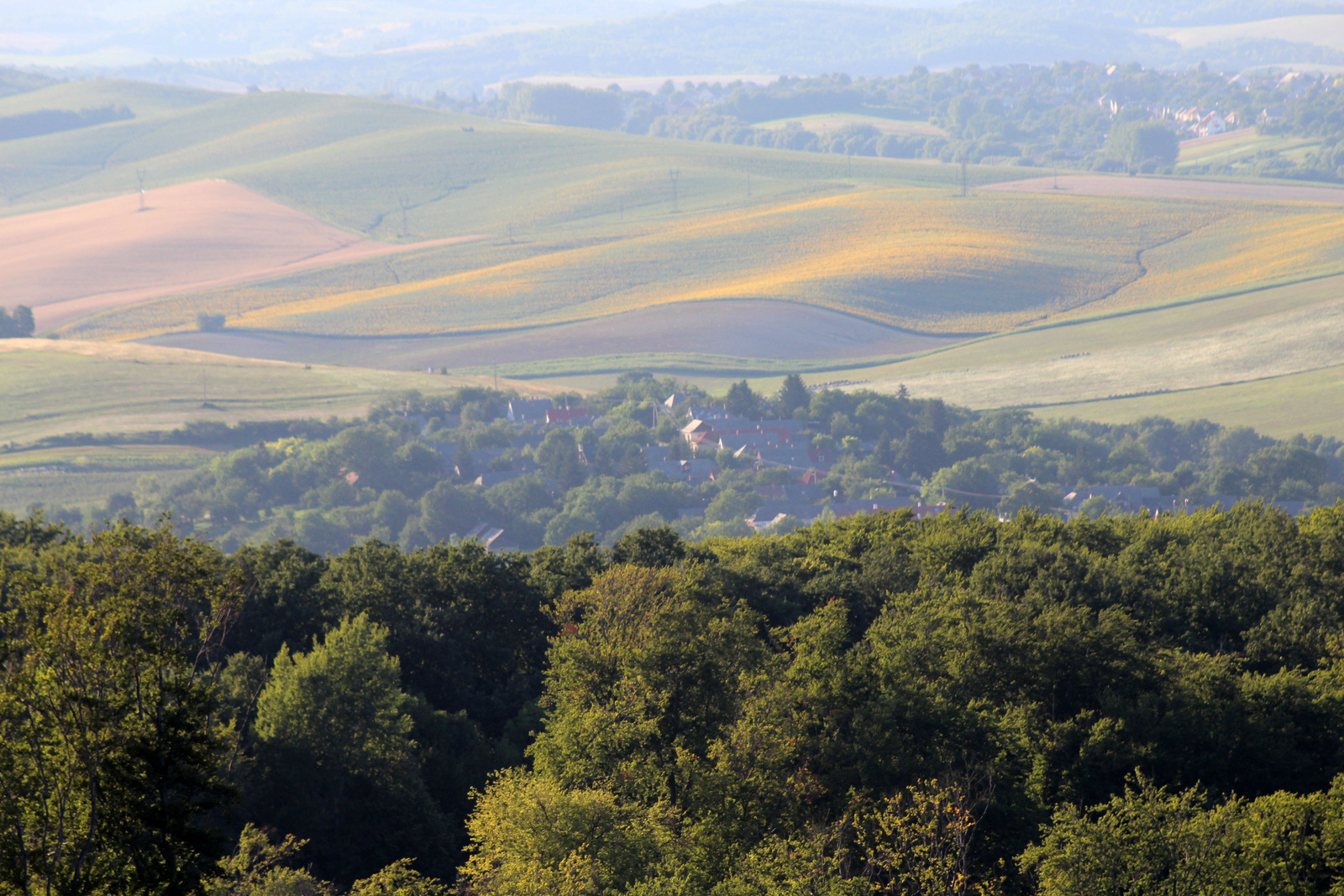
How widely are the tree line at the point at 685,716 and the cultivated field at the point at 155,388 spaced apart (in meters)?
122

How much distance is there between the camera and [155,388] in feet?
587

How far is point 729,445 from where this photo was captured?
570ft

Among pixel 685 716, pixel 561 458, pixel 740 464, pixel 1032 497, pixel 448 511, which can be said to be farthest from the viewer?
pixel 740 464

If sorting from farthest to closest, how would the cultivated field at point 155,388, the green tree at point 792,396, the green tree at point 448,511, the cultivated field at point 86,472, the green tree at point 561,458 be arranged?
the green tree at point 792,396 → the cultivated field at point 155,388 → the green tree at point 561,458 → the green tree at point 448,511 → the cultivated field at point 86,472

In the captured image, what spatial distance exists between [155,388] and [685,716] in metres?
162

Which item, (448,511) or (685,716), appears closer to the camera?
(685,716)

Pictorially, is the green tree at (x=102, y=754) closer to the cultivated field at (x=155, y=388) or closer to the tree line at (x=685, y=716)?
the tree line at (x=685, y=716)

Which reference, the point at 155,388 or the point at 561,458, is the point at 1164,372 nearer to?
the point at 561,458

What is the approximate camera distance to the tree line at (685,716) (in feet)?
62.2

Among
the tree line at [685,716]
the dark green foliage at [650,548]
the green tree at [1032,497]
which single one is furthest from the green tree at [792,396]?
the dark green foliage at [650,548]

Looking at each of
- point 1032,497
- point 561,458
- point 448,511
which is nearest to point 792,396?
point 561,458

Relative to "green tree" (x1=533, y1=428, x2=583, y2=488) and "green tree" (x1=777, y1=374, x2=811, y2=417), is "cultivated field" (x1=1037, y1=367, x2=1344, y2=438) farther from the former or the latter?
"green tree" (x1=533, y1=428, x2=583, y2=488)

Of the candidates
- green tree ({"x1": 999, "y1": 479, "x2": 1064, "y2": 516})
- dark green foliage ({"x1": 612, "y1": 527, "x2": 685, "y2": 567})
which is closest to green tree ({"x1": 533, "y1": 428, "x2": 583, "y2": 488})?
green tree ({"x1": 999, "y1": 479, "x2": 1064, "y2": 516})

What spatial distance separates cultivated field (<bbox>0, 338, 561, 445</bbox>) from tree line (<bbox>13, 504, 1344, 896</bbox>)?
121605 mm
